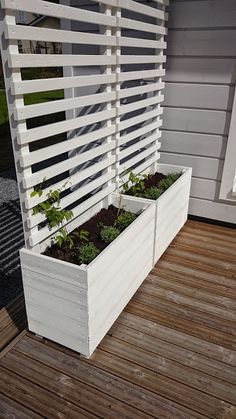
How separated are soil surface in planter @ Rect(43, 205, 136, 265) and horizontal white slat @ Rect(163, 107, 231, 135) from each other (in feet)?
4.34

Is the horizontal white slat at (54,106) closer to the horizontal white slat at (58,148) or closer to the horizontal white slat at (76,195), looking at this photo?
the horizontal white slat at (58,148)

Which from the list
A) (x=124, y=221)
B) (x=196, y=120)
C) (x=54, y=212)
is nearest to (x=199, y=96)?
(x=196, y=120)

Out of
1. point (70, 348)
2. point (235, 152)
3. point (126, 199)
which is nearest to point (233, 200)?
point (235, 152)

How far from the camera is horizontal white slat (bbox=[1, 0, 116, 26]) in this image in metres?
1.61

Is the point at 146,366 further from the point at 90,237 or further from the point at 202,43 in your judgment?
the point at 202,43

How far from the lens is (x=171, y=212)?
3273 millimetres

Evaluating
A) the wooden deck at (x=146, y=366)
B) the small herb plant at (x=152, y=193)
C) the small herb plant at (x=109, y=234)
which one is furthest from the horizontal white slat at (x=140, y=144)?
the wooden deck at (x=146, y=366)

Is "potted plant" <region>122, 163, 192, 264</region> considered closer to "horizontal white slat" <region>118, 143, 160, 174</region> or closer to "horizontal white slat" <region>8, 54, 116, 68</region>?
"horizontal white slat" <region>118, 143, 160, 174</region>

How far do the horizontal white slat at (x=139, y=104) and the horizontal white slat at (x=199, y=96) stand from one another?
0.16 meters

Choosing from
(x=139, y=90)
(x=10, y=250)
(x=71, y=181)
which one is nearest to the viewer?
(x=71, y=181)

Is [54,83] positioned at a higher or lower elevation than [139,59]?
lower

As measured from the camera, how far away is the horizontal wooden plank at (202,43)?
316 cm

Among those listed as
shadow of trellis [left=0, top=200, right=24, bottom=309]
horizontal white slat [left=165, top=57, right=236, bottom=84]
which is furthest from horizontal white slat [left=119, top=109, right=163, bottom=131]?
shadow of trellis [left=0, top=200, right=24, bottom=309]

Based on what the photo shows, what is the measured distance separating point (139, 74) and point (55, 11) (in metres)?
1.21
